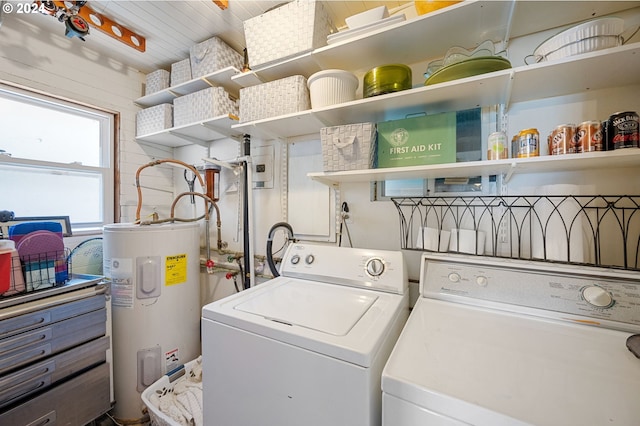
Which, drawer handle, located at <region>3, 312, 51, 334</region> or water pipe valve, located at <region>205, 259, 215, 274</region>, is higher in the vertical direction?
water pipe valve, located at <region>205, 259, 215, 274</region>

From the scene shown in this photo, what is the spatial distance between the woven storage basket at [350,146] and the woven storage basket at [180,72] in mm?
1459

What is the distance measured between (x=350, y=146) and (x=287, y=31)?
0.78 m

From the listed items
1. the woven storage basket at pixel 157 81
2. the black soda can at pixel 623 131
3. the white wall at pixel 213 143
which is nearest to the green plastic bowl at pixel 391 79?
the white wall at pixel 213 143

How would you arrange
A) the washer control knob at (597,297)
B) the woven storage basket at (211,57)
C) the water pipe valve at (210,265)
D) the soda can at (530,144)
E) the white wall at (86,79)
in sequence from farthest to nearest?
1. the water pipe valve at (210,265)
2. the woven storage basket at (211,57)
3. the white wall at (86,79)
4. the soda can at (530,144)
5. the washer control knob at (597,297)

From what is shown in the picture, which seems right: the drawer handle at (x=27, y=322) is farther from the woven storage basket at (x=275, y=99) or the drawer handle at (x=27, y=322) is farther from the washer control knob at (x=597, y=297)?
the washer control knob at (x=597, y=297)

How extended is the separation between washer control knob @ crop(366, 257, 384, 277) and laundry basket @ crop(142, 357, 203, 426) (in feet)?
4.13

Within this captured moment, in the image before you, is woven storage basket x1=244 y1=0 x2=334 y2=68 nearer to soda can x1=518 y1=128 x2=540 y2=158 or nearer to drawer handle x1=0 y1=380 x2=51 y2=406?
soda can x1=518 y1=128 x2=540 y2=158

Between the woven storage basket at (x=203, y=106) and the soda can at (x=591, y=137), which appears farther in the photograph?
the woven storage basket at (x=203, y=106)

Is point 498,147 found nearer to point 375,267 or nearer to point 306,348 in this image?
point 375,267

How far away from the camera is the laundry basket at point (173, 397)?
1377mm


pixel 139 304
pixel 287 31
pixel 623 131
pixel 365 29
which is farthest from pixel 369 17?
pixel 139 304

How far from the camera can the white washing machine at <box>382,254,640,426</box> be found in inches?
21.4

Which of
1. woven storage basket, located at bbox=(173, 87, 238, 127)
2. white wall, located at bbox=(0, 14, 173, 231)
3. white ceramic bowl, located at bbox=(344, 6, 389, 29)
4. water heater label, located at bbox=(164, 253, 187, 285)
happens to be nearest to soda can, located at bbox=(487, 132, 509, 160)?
white ceramic bowl, located at bbox=(344, 6, 389, 29)

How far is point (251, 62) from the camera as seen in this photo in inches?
59.6
